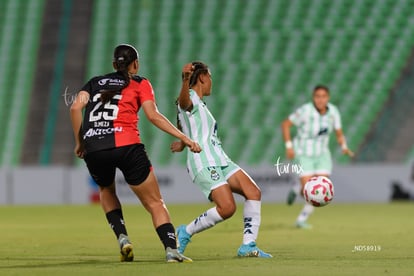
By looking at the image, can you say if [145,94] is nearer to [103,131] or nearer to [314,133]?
[103,131]

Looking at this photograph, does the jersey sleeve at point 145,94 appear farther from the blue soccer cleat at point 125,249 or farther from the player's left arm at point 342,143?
the player's left arm at point 342,143

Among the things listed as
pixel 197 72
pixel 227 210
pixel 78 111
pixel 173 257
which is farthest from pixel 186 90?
pixel 173 257

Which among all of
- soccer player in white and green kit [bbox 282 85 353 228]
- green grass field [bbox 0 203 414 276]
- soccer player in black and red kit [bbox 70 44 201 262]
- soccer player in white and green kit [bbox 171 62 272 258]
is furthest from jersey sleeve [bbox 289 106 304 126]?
soccer player in black and red kit [bbox 70 44 201 262]

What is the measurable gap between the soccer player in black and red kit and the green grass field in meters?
0.46

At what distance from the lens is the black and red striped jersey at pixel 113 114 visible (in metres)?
8.30

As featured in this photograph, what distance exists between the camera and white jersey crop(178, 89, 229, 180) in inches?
354

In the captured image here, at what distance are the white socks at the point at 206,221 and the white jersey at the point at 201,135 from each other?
0.38 metres

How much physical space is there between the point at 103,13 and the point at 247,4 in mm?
3881

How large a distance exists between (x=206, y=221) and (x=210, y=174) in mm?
427

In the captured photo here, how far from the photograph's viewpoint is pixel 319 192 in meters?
10.8

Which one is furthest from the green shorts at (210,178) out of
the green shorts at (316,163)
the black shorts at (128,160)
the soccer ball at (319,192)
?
the green shorts at (316,163)

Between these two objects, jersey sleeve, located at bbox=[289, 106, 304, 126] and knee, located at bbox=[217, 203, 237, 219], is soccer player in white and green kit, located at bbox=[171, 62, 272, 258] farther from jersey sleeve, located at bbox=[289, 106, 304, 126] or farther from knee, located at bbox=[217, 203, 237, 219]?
jersey sleeve, located at bbox=[289, 106, 304, 126]

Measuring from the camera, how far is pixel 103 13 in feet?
87.9

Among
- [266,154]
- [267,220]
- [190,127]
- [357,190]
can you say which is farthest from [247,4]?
[190,127]
